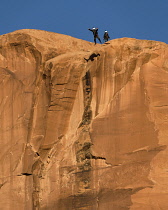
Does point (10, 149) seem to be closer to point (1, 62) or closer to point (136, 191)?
point (1, 62)

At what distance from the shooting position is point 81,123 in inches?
2025

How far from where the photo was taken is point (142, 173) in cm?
4797

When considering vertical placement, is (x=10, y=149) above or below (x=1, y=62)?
below

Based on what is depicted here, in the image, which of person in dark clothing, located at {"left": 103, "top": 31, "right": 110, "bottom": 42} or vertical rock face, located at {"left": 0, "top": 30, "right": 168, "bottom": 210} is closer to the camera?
vertical rock face, located at {"left": 0, "top": 30, "right": 168, "bottom": 210}

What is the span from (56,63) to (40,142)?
467 centimetres

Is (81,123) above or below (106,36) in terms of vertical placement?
below

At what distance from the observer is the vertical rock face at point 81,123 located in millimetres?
48344

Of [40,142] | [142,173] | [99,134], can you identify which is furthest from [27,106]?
[142,173]

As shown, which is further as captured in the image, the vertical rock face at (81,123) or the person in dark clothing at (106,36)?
the person in dark clothing at (106,36)

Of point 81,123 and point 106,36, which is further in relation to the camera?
point 106,36

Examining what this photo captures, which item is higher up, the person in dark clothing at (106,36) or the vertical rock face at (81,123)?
the person in dark clothing at (106,36)

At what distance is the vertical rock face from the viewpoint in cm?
4834

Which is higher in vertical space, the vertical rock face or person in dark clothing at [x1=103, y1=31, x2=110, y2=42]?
person in dark clothing at [x1=103, y1=31, x2=110, y2=42]

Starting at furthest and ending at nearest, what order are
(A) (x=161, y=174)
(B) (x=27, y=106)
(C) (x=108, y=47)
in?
(B) (x=27, y=106), (C) (x=108, y=47), (A) (x=161, y=174)
